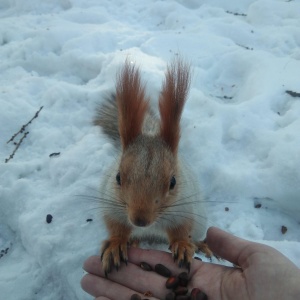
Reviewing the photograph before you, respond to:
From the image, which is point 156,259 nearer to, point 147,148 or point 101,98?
point 147,148

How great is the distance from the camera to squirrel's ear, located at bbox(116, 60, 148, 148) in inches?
64.3

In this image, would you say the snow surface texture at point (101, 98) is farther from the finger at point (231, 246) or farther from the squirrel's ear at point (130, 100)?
the squirrel's ear at point (130, 100)

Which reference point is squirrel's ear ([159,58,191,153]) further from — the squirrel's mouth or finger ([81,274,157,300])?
finger ([81,274,157,300])

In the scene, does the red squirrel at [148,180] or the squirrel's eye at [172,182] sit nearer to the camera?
the red squirrel at [148,180]

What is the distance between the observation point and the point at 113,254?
5.47ft

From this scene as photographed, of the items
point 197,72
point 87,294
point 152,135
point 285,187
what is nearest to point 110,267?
point 87,294

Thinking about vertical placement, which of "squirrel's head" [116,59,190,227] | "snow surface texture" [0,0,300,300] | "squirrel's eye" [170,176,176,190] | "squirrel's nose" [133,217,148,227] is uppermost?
"squirrel's head" [116,59,190,227]

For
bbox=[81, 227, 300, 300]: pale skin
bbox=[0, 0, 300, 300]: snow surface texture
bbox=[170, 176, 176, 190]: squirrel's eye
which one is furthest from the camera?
bbox=[0, 0, 300, 300]: snow surface texture

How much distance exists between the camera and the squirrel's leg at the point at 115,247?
1.65m

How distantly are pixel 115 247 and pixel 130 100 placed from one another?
61 centimetres

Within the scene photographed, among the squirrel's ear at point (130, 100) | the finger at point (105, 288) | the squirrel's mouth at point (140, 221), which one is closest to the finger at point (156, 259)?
the finger at point (105, 288)

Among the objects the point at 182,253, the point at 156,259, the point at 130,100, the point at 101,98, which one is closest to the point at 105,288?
the point at 156,259

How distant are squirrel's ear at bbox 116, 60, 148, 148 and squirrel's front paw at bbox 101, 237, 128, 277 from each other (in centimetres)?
46

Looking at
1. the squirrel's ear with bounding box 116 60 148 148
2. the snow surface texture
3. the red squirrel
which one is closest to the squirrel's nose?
the red squirrel
